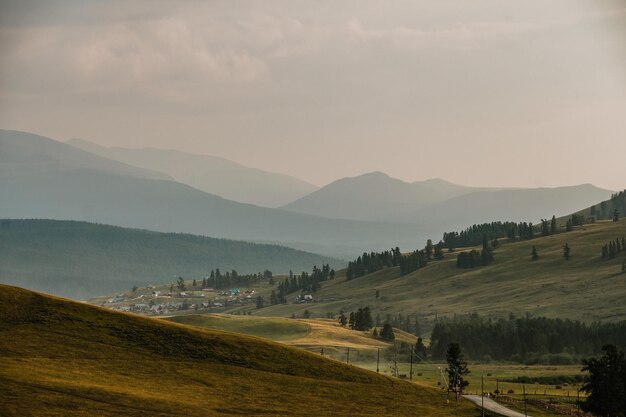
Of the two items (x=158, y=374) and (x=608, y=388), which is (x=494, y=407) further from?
Result: (x=158, y=374)


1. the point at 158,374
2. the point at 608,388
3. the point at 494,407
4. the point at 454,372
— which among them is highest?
the point at 454,372

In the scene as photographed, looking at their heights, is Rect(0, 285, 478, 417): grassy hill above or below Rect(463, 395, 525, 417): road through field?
above

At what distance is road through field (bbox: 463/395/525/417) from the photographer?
145750mm

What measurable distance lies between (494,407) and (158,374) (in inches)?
1919

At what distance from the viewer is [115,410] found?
389 ft

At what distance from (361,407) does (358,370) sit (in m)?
23.4

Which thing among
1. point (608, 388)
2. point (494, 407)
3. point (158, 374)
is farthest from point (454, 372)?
point (158, 374)

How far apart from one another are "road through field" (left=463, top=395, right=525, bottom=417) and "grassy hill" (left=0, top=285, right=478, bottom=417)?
4271 millimetres

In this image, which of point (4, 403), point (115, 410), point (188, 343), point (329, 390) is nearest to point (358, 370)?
point (329, 390)

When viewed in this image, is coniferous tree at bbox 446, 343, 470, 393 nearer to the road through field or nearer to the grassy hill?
the road through field

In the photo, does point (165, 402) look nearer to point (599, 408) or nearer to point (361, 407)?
A: point (361, 407)

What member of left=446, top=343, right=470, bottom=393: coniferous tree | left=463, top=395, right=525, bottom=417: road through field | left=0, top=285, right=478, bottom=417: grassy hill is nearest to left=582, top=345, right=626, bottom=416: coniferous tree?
left=463, top=395, right=525, bottom=417: road through field

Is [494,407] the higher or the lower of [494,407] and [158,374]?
the lower

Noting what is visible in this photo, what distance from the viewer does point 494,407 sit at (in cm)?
15125
